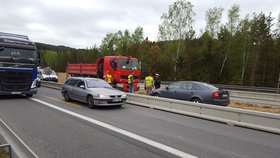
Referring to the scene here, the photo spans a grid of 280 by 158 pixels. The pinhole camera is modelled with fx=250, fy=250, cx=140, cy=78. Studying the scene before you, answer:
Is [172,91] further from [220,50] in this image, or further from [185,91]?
[220,50]

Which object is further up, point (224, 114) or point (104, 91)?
Answer: point (104, 91)

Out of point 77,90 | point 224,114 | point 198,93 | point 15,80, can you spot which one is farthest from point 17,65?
point 224,114

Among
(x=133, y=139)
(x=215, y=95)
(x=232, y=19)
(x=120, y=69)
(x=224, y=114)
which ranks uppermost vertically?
(x=232, y=19)

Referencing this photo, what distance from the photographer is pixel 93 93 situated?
1131 cm

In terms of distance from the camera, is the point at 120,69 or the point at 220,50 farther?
the point at 220,50

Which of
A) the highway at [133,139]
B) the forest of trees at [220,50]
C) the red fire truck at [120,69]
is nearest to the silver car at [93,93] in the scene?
the highway at [133,139]

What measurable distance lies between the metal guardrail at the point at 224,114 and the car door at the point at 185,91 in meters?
1.69

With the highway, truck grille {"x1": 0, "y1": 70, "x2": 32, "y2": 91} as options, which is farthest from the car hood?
truck grille {"x1": 0, "y1": 70, "x2": 32, "y2": 91}

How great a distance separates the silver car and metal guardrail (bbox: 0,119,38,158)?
16.4ft

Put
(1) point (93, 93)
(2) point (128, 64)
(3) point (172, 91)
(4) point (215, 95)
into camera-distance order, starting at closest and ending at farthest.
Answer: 1. (1) point (93, 93)
2. (4) point (215, 95)
3. (3) point (172, 91)
4. (2) point (128, 64)

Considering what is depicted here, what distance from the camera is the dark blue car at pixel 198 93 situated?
462 inches

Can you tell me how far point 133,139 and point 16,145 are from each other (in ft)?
8.86

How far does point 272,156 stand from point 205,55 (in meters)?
36.8

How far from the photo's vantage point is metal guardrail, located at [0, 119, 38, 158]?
14.2 feet
